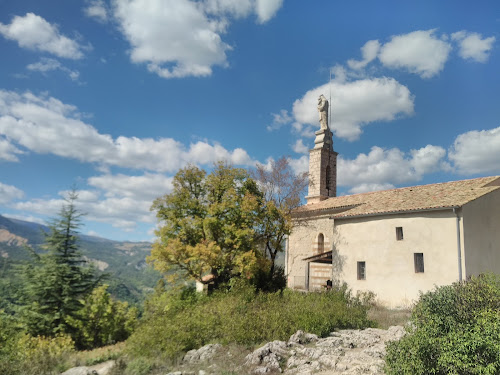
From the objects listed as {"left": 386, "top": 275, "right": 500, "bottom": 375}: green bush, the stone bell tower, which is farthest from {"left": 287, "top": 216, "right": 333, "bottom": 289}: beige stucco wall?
{"left": 386, "top": 275, "right": 500, "bottom": 375}: green bush

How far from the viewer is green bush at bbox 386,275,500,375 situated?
6.06 meters

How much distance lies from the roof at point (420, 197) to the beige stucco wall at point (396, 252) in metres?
0.43

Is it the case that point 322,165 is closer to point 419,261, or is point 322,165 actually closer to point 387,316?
point 419,261

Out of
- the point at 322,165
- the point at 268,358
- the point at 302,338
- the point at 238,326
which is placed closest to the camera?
the point at 268,358

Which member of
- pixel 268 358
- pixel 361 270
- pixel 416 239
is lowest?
pixel 268 358

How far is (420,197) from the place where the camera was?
1867 cm

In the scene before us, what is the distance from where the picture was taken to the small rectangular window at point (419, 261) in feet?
55.0

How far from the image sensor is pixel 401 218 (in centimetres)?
1783

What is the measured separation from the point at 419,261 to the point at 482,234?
3225mm

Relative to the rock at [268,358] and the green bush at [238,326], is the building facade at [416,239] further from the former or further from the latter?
the rock at [268,358]

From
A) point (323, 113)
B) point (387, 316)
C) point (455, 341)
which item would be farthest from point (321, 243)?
point (455, 341)

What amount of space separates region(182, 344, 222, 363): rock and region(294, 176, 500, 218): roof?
1196cm

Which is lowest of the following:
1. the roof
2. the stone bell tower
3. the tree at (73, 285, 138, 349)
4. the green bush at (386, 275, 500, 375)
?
the tree at (73, 285, 138, 349)

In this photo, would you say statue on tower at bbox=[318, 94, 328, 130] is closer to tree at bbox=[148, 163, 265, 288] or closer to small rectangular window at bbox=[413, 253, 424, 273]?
tree at bbox=[148, 163, 265, 288]
